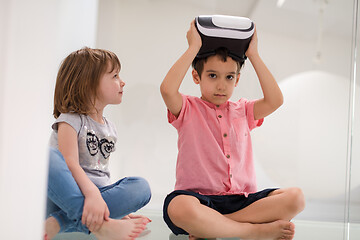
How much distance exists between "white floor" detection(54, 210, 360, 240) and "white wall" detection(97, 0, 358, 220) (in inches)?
2.6

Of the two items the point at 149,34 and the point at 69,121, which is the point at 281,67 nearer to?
the point at 149,34

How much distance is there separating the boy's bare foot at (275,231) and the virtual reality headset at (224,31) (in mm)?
471

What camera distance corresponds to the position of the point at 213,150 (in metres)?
1.12

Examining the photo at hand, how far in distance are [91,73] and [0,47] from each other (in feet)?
1.94

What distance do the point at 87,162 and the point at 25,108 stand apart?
1.71 feet

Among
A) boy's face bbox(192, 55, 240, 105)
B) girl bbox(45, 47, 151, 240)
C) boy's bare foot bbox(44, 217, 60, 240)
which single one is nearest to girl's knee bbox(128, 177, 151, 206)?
girl bbox(45, 47, 151, 240)

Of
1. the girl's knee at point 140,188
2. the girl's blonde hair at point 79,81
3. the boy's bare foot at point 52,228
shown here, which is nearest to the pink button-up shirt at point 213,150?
the girl's knee at point 140,188

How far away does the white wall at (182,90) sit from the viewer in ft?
4.37

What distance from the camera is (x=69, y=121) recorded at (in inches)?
40.5

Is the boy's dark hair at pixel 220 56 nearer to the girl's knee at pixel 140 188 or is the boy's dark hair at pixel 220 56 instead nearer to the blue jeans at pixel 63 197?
the girl's knee at pixel 140 188

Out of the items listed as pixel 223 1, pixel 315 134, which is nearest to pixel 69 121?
pixel 223 1

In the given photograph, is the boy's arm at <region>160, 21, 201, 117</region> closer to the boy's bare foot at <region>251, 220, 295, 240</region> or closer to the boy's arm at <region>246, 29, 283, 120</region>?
the boy's arm at <region>246, 29, 283, 120</region>

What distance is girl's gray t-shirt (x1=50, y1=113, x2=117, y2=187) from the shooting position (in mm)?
1037

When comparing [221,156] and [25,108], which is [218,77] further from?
[25,108]
